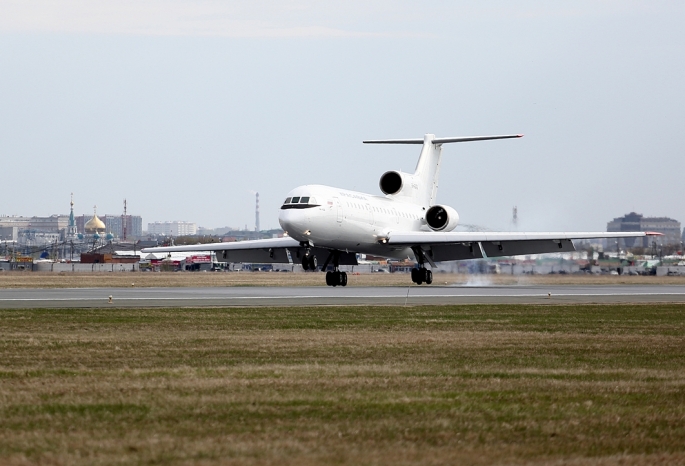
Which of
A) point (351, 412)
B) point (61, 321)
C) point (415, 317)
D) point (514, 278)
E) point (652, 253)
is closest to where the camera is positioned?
point (351, 412)

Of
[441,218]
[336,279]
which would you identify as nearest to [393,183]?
[441,218]

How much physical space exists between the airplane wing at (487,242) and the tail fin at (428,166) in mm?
5864

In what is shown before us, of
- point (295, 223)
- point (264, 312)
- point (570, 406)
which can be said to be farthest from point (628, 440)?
point (295, 223)

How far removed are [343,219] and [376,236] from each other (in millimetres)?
3528

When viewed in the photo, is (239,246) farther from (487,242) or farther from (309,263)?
(487,242)

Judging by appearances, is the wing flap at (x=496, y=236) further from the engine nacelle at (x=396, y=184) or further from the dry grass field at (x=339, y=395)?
the dry grass field at (x=339, y=395)

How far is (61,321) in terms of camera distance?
21.8 m

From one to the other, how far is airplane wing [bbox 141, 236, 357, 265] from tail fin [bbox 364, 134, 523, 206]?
7.23 m

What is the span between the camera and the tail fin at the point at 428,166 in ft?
178

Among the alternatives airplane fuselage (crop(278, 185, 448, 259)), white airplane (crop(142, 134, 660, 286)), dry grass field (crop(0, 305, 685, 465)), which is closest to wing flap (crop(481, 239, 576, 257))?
white airplane (crop(142, 134, 660, 286))

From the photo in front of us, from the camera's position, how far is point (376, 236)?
46.8 metres

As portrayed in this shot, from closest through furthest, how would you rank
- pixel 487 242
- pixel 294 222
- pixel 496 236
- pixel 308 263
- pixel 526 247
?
1. pixel 308 263
2. pixel 294 222
3. pixel 496 236
4. pixel 487 242
5. pixel 526 247

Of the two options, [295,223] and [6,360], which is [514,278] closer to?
[295,223]

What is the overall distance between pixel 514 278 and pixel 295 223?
20.1m
